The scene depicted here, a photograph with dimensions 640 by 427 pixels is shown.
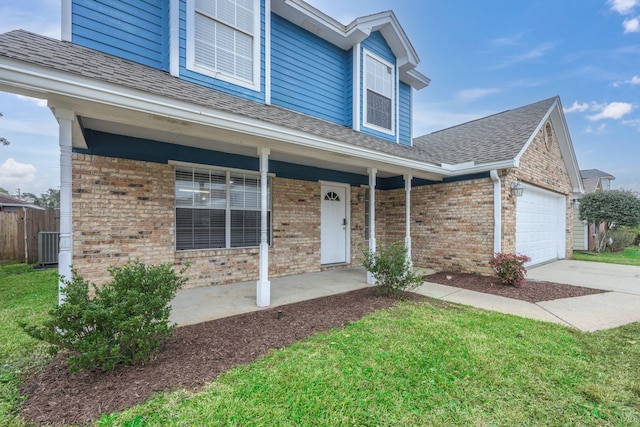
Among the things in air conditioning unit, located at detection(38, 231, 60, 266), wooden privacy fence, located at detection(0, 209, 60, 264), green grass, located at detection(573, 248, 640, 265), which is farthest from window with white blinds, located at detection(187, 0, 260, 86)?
green grass, located at detection(573, 248, 640, 265)

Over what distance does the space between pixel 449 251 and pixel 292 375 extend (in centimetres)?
645

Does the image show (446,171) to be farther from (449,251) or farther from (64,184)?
(64,184)

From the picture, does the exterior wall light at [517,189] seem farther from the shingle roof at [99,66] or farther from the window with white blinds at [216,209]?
the window with white blinds at [216,209]

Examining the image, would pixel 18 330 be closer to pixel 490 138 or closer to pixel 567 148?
pixel 490 138

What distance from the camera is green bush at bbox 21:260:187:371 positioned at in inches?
90.7

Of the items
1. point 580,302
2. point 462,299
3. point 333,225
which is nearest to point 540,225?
point 580,302

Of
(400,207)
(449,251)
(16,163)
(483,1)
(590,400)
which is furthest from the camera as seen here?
(16,163)

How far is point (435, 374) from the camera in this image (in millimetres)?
2646

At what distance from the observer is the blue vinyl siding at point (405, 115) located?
9156 millimetres

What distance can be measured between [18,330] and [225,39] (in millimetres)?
5806

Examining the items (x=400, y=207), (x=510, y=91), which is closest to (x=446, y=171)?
(x=400, y=207)

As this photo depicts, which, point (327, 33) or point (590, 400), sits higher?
point (327, 33)

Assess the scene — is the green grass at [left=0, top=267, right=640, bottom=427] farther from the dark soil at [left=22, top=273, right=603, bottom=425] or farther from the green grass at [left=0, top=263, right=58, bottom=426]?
the dark soil at [left=22, top=273, right=603, bottom=425]

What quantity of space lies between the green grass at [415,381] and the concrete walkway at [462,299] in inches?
24.1
